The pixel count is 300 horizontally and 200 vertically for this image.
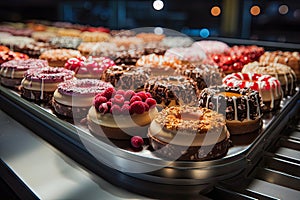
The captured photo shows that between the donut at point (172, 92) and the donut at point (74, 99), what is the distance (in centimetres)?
30

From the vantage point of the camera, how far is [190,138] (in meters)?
1.55

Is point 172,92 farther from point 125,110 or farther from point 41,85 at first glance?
point 41,85

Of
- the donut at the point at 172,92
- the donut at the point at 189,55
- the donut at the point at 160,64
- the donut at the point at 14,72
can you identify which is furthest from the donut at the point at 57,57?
the donut at the point at 172,92

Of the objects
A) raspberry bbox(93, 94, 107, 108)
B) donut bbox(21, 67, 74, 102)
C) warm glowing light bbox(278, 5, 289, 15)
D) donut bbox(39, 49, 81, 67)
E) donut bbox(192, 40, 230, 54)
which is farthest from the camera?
warm glowing light bbox(278, 5, 289, 15)

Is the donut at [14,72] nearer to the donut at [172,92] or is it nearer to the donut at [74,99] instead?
the donut at [74,99]

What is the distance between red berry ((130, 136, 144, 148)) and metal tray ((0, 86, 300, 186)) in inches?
1.4

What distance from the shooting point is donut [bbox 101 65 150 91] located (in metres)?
2.38

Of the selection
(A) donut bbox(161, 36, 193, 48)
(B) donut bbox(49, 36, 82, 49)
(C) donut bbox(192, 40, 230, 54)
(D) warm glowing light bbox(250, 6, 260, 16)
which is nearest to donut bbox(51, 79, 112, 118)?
(C) donut bbox(192, 40, 230, 54)

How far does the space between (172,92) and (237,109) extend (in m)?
0.37

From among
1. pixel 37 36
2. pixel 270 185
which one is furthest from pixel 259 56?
pixel 37 36

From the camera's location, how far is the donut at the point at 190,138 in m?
1.56

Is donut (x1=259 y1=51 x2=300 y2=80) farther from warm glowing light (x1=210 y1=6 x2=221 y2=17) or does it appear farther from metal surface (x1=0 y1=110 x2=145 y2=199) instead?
metal surface (x1=0 y1=110 x2=145 y2=199)

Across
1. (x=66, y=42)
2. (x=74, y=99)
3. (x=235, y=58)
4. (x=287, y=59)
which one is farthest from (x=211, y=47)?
(x=74, y=99)

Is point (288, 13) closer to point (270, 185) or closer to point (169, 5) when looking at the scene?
point (169, 5)
